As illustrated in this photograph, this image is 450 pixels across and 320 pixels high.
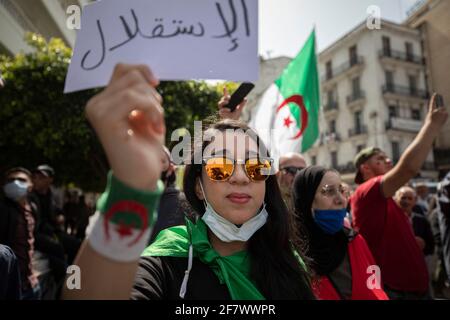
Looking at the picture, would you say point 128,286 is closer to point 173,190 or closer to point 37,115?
point 173,190

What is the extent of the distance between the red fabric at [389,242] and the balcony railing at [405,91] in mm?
29205

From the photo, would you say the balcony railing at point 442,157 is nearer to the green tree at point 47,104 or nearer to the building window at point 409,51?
the building window at point 409,51

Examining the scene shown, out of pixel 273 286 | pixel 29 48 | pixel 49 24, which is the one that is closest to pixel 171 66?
pixel 273 286

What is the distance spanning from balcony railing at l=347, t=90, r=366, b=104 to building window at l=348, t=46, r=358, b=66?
8.03 ft

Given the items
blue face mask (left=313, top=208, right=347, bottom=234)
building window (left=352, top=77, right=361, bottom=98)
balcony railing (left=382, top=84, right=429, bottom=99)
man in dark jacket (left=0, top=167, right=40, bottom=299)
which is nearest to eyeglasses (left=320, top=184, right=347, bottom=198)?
blue face mask (left=313, top=208, right=347, bottom=234)

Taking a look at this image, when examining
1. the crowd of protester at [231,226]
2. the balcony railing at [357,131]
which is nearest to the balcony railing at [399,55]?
the balcony railing at [357,131]

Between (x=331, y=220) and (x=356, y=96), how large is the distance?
31072mm

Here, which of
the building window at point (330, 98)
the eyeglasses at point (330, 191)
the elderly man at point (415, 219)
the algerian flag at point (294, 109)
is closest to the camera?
the eyeglasses at point (330, 191)

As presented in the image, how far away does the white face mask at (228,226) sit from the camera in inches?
58.9

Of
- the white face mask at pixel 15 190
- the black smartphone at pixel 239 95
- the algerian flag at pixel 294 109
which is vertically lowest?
the white face mask at pixel 15 190

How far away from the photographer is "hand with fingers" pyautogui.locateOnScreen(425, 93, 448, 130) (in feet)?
7.30

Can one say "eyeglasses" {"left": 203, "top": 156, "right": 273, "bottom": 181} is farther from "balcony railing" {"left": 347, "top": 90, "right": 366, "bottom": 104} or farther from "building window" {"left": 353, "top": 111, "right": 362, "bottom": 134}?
"building window" {"left": 353, "top": 111, "right": 362, "bottom": 134}

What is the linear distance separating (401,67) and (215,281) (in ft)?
110
